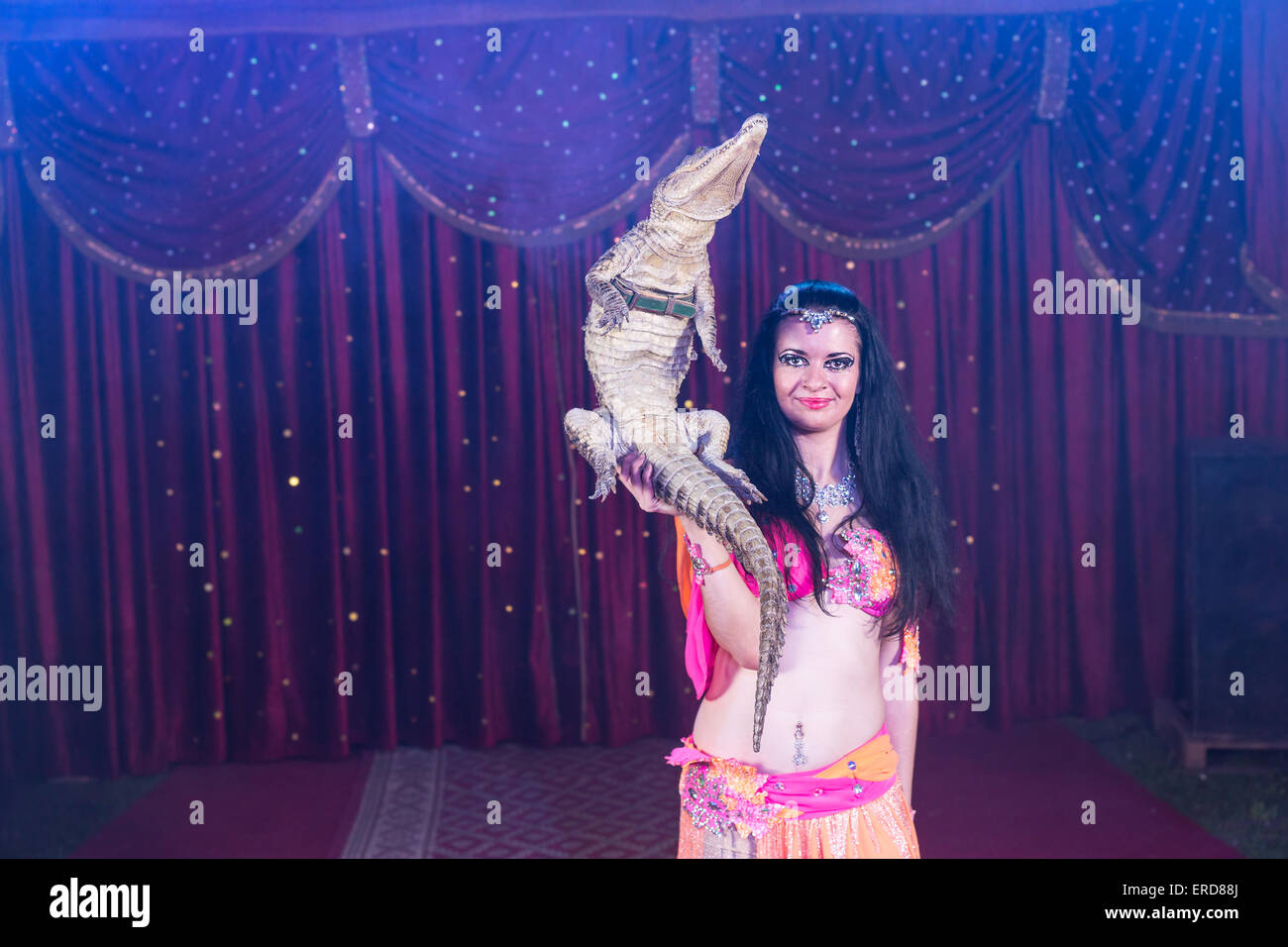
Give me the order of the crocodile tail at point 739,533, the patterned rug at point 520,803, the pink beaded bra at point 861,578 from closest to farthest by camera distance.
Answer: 1. the crocodile tail at point 739,533
2. the pink beaded bra at point 861,578
3. the patterned rug at point 520,803

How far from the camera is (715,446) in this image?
5.46 ft

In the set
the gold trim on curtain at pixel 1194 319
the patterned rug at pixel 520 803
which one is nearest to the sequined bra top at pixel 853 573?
the patterned rug at pixel 520 803

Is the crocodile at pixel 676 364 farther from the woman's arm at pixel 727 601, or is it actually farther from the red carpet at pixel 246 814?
the red carpet at pixel 246 814

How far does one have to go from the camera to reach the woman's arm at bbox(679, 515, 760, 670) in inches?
61.2

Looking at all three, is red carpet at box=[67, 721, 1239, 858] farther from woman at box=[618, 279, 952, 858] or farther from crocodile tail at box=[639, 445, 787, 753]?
crocodile tail at box=[639, 445, 787, 753]

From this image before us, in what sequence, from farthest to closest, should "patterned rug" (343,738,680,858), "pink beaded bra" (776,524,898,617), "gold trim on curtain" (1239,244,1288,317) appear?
"gold trim on curtain" (1239,244,1288,317) < "patterned rug" (343,738,680,858) < "pink beaded bra" (776,524,898,617)

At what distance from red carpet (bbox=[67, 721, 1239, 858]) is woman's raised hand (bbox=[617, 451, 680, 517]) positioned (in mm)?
2118

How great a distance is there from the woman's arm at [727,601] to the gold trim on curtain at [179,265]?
9.78ft

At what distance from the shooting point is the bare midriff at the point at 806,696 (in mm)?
1688

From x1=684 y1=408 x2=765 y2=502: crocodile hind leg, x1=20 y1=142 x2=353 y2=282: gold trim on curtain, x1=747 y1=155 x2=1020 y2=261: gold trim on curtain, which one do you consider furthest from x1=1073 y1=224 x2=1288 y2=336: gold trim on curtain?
x1=684 y1=408 x2=765 y2=502: crocodile hind leg

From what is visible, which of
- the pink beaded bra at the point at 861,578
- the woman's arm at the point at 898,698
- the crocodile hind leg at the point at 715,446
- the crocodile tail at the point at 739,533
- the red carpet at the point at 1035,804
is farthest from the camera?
the red carpet at the point at 1035,804

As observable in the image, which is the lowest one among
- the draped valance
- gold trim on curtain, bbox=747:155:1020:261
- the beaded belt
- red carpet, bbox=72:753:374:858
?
red carpet, bbox=72:753:374:858

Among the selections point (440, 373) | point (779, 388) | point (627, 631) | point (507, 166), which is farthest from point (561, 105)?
point (779, 388)

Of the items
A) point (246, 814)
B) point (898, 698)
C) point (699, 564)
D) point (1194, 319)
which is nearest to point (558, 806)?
point (246, 814)
